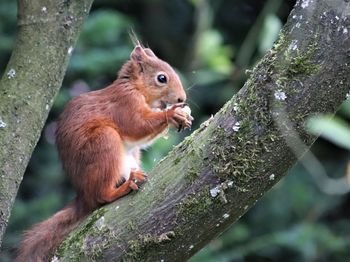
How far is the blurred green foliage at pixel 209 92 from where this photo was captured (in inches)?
216

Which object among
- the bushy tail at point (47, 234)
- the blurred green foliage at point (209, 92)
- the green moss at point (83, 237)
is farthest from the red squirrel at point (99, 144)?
the blurred green foliage at point (209, 92)

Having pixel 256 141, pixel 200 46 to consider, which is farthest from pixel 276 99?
pixel 200 46

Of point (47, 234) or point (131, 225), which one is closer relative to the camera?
Result: point (131, 225)

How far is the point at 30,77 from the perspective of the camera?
3.21 m

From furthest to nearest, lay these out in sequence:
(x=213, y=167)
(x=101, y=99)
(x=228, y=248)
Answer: (x=228, y=248) < (x=101, y=99) < (x=213, y=167)

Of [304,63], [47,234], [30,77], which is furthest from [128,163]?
[304,63]

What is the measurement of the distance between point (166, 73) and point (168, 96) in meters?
0.12

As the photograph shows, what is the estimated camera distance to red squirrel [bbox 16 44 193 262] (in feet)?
10.7

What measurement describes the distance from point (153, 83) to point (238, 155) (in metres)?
1.29

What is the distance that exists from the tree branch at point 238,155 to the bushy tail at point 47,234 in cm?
30

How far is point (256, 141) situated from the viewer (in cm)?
260

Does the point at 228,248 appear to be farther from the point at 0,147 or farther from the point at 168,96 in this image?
the point at 0,147

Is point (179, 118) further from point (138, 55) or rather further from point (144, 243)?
point (144, 243)

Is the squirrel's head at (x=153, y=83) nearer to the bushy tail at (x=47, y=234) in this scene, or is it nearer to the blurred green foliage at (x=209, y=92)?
the bushy tail at (x=47, y=234)
